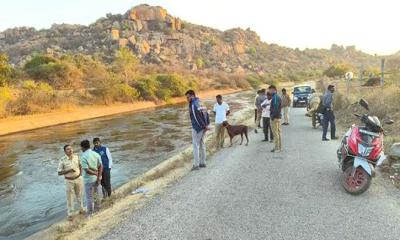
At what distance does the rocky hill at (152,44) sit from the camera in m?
120

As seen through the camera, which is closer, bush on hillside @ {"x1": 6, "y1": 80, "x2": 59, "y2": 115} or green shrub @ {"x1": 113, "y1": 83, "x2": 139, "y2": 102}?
bush on hillside @ {"x1": 6, "y1": 80, "x2": 59, "y2": 115}

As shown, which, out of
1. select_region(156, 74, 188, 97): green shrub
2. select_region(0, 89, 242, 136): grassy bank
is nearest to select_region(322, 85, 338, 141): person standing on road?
select_region(0, 89, 242, 136): grassy bank

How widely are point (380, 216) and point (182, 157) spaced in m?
8.41

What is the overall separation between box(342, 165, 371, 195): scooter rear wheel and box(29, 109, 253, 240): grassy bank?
4.05 meters

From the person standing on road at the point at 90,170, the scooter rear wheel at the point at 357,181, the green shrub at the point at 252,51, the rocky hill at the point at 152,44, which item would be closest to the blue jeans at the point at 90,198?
the person standing on road at the point at 90,170

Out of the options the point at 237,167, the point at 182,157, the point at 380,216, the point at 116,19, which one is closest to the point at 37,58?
the point at 182,157

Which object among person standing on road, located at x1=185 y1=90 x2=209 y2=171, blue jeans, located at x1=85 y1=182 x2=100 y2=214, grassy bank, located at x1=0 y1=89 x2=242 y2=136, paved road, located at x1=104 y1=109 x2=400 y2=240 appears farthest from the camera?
grassy bank, located at x1=0 y1=89 x2=242 y2=136

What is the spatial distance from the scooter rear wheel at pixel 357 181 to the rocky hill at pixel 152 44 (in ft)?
322

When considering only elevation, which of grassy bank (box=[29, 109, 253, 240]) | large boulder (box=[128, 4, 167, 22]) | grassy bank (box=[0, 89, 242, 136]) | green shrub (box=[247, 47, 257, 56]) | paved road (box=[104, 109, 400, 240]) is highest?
large boulder (box=[128, 4, 167, 22])

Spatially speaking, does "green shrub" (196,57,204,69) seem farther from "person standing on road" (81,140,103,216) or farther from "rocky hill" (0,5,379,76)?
"person standing on road" (81,140,103,216)

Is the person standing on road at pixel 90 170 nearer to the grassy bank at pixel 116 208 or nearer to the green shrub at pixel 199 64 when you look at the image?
the grassy bank at pixel 116 208

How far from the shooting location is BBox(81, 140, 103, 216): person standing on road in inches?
369

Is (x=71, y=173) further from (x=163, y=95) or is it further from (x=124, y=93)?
(x=163, y=95)

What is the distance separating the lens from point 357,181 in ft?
27.9
